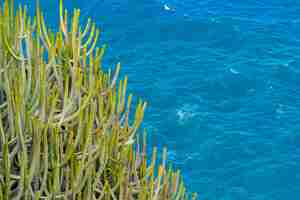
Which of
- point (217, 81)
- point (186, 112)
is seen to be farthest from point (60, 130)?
point (217, 81)

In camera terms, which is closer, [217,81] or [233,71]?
[217,81]

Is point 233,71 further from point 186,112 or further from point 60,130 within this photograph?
point 60,130

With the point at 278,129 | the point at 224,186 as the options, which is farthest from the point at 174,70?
the point at 224,186

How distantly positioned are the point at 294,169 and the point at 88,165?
A: 13533 millimetres

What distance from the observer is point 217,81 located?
2388cm

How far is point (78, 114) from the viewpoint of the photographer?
801 cm

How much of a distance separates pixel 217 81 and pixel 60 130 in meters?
16.3

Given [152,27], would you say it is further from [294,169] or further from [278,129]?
[294,169]

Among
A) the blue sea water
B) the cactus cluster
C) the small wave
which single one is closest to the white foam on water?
the blue sea water

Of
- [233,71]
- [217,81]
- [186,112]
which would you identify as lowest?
[186,112]

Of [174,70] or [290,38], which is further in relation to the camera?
[290,38]

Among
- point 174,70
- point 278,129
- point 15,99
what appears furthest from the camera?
point 174,70

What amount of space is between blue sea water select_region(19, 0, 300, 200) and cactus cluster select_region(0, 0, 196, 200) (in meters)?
11.2

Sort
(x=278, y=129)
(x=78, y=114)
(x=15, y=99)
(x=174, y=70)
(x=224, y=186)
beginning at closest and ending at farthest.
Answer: (x=15, y=99) < (x=78, y=114) < (x=224, y=186) < (x=278, y=129) < (x=174, y=70)
